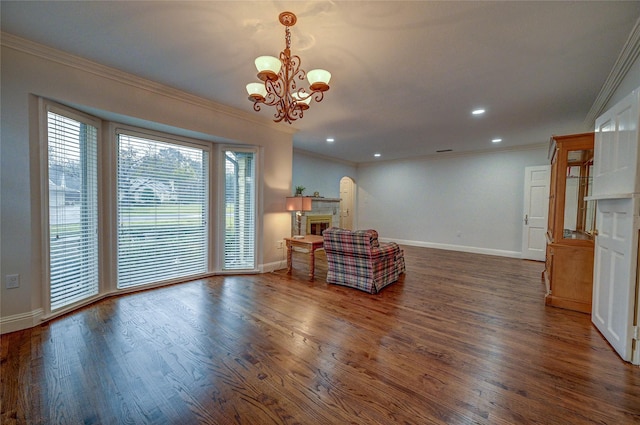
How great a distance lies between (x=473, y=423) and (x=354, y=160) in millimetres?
7535

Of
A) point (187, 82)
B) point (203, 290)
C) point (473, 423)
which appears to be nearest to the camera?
point (473, 423)

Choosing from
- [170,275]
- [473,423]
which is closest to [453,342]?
[473,423]

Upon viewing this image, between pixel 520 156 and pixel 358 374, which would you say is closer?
pixel 358 374

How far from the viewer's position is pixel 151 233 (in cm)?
367

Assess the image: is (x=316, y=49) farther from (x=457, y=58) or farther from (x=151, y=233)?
(x=151, y=233)

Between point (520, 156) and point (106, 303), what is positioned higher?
point (520, 156)

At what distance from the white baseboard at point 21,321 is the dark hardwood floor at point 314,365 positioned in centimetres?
9

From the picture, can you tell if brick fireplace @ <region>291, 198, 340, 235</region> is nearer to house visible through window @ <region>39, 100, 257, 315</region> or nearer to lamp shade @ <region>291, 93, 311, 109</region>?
house visible through window @ <region>39, 100, 257, 315</region>

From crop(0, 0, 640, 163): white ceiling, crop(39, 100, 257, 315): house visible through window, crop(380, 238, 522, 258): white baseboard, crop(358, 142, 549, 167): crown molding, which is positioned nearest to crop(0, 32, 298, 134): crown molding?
crop(0, 0, 640, 163): white ceiling

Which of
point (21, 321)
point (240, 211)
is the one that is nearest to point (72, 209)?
point (21, 321)

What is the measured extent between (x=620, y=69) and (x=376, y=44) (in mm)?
2447

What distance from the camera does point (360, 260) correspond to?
12.4ft

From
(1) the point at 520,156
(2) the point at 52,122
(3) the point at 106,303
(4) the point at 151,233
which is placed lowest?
(3) the point at 106,303

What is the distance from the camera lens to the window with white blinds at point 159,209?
11.3 ft
